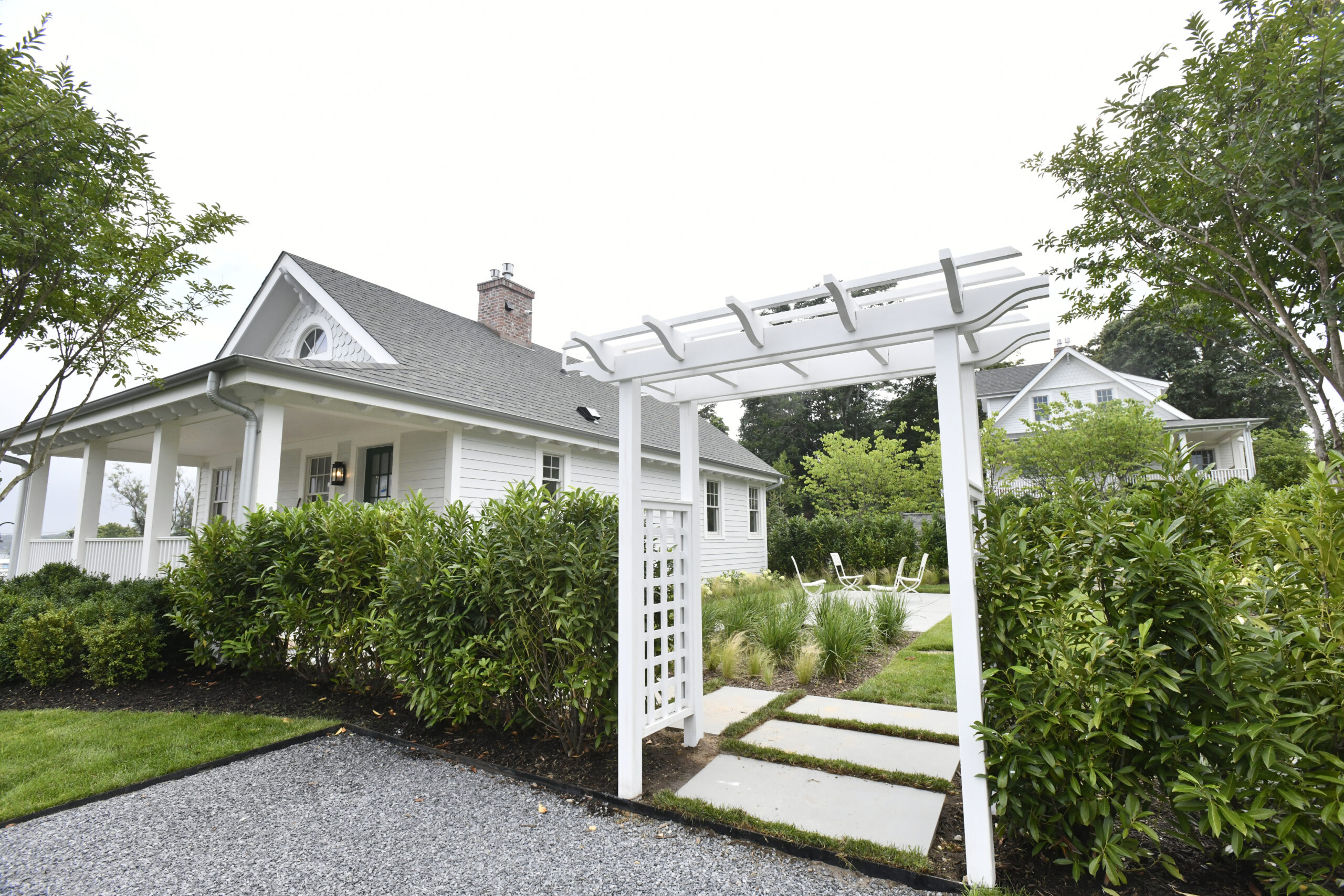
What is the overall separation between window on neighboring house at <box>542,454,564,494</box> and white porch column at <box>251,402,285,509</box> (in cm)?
390

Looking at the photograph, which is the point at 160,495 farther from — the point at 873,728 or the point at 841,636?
the point at 873,728

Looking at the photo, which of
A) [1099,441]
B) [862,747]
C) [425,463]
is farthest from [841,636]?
[1099,441]

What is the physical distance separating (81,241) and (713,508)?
1123cm

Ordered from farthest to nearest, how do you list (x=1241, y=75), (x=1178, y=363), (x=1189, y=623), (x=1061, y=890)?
1. (x=1178, y=363)
2. (x=1241, y=75)
3. (x=1061, y=890)
4. (x=1189, y=623)

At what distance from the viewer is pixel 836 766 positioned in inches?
140

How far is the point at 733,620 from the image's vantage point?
710 cm

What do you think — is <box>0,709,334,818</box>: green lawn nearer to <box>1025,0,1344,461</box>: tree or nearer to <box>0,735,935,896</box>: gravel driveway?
<box>0,735,935,896</box>: gravel driveway

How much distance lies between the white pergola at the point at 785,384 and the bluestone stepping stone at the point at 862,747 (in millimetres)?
583

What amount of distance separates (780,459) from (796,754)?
29033 mm

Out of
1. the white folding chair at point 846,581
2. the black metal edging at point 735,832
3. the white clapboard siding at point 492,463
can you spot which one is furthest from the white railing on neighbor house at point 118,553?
the white folding chair at point 846,581

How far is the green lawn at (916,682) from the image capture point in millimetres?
4875

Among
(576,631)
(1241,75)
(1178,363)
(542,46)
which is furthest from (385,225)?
(1178,363)

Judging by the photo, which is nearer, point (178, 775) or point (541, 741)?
point (178, 775)

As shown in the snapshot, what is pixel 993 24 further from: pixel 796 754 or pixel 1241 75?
pixel 796 754
